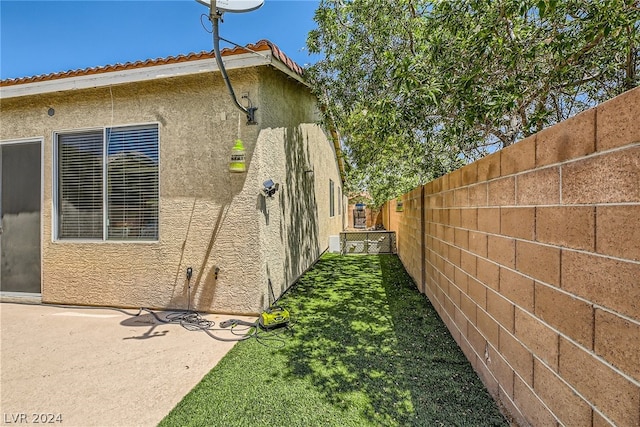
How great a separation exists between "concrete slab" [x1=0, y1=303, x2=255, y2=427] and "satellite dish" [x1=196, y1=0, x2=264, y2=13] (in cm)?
487

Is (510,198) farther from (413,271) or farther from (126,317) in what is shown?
(126,317)

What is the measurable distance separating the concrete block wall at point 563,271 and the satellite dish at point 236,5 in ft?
12.5

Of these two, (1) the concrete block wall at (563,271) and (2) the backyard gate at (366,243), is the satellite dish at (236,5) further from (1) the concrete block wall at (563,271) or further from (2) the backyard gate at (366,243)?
(2) the backyard gate at (366,243)

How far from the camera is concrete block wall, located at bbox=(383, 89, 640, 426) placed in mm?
1472

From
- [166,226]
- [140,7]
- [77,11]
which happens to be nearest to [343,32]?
[140,7]

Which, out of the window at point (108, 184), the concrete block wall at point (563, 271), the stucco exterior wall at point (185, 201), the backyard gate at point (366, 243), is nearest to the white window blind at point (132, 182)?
the window at point (108, 184)

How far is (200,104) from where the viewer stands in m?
5.53

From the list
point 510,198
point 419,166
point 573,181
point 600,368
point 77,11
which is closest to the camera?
point 600,368

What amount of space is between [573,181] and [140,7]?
30.1 ft

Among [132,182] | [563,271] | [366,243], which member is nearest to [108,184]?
[132,182]

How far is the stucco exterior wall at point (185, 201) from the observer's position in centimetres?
540

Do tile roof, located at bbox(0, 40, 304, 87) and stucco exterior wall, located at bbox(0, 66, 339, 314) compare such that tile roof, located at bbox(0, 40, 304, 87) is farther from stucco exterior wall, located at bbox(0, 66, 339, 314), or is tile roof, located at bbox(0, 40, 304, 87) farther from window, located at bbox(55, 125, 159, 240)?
window, located at bbox(55, 125, 159, 240)

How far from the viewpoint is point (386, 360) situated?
373 cm

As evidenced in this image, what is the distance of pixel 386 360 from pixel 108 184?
19.9 ft
